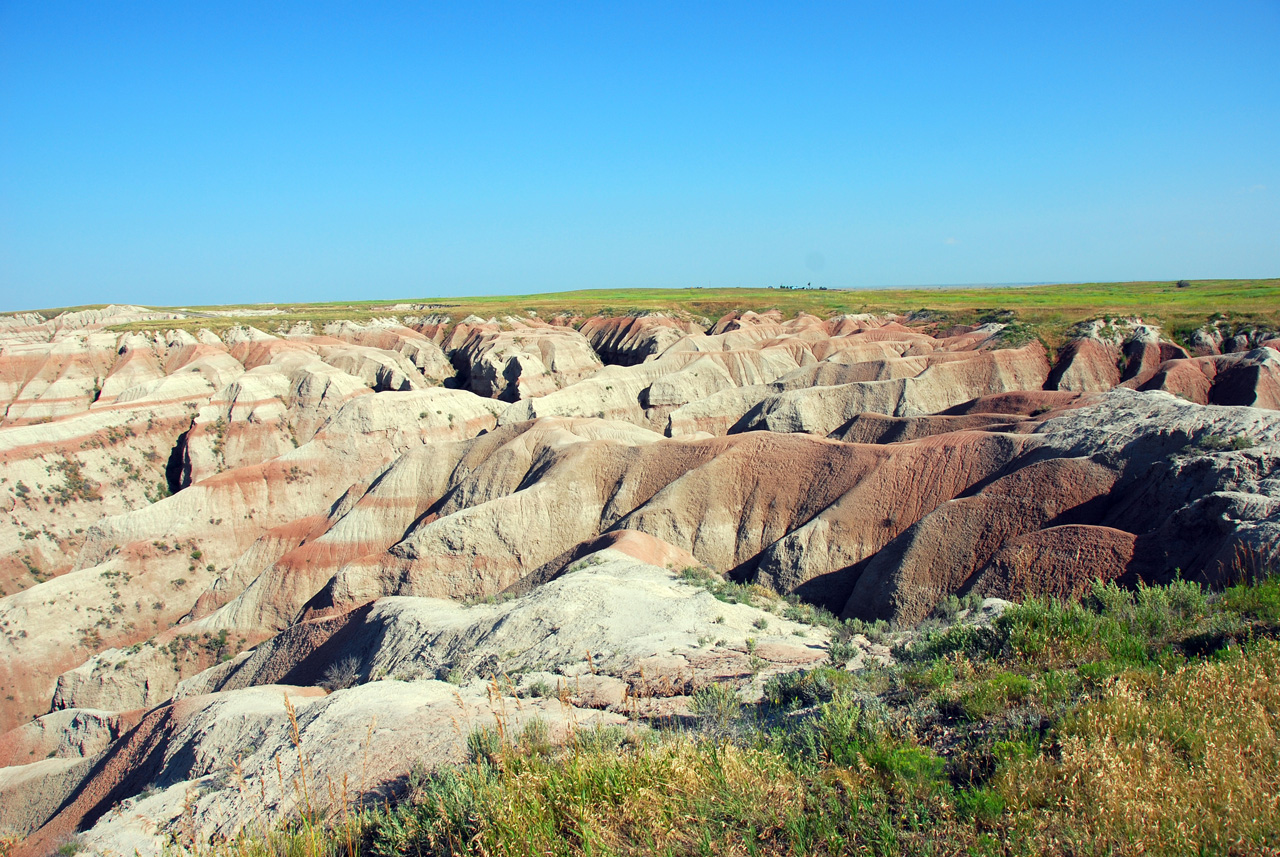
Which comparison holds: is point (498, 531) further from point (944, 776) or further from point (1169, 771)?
point (1169, 771)

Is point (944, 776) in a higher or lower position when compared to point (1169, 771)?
lower

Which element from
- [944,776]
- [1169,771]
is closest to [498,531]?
[944,776]

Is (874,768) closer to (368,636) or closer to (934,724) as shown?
(934,724)

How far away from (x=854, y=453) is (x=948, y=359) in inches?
997

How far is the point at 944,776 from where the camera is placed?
498 cm

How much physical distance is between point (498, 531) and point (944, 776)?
22.3 metres

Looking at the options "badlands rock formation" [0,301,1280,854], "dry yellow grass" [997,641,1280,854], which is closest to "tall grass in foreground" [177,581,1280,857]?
"dry yellow grass" [997,641,1280,854]

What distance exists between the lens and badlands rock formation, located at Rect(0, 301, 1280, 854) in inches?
437

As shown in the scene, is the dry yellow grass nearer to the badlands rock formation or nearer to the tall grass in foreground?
the tall grass in foreground

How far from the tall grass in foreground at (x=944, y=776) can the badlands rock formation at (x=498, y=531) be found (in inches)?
44.8

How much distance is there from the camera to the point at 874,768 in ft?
16.5

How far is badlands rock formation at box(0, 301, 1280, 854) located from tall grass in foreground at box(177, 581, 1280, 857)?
114 centimetres

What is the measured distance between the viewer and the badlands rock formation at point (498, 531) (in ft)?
36.4

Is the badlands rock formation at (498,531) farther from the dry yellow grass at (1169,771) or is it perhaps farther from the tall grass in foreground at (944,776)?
the dry yellow grass at (1169,771)
